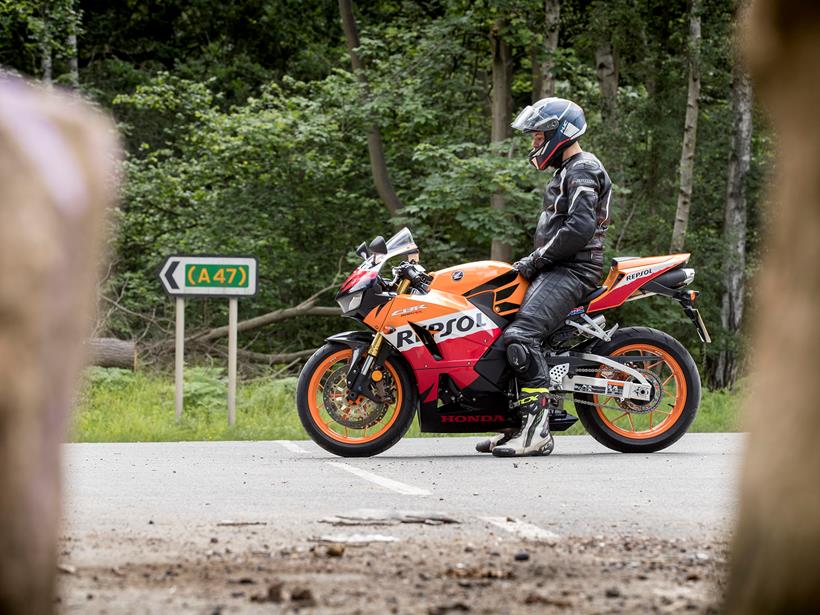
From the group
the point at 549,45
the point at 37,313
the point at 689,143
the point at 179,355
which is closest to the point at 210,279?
the point at 179,355

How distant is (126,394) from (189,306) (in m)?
9.22

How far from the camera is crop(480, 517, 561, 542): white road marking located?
18.7 ft

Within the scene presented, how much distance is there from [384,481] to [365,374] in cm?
171

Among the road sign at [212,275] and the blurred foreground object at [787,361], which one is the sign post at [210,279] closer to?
the road sign at [212,275]

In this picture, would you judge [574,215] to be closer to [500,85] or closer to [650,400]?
[650,400]

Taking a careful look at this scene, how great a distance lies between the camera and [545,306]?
9.97 meters

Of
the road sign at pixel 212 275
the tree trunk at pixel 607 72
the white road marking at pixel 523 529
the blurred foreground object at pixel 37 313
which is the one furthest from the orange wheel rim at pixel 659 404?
the tree trunk at pixel 607 72

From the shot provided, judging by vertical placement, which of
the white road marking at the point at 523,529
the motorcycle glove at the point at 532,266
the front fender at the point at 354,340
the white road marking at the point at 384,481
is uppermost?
the motorcycle glove at the point at 532,266

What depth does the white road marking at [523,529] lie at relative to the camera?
5688mm

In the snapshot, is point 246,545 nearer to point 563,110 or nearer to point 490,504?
point 490,504

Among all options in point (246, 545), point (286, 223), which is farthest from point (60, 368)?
point (286, 223)

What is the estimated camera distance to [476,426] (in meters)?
10.1

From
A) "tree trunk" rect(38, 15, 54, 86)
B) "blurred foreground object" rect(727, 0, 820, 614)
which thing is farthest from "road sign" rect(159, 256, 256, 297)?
"tree trunk" rect(38, 15, 54, 86)

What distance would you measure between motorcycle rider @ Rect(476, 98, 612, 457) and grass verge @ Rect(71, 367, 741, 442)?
10.9 feet
